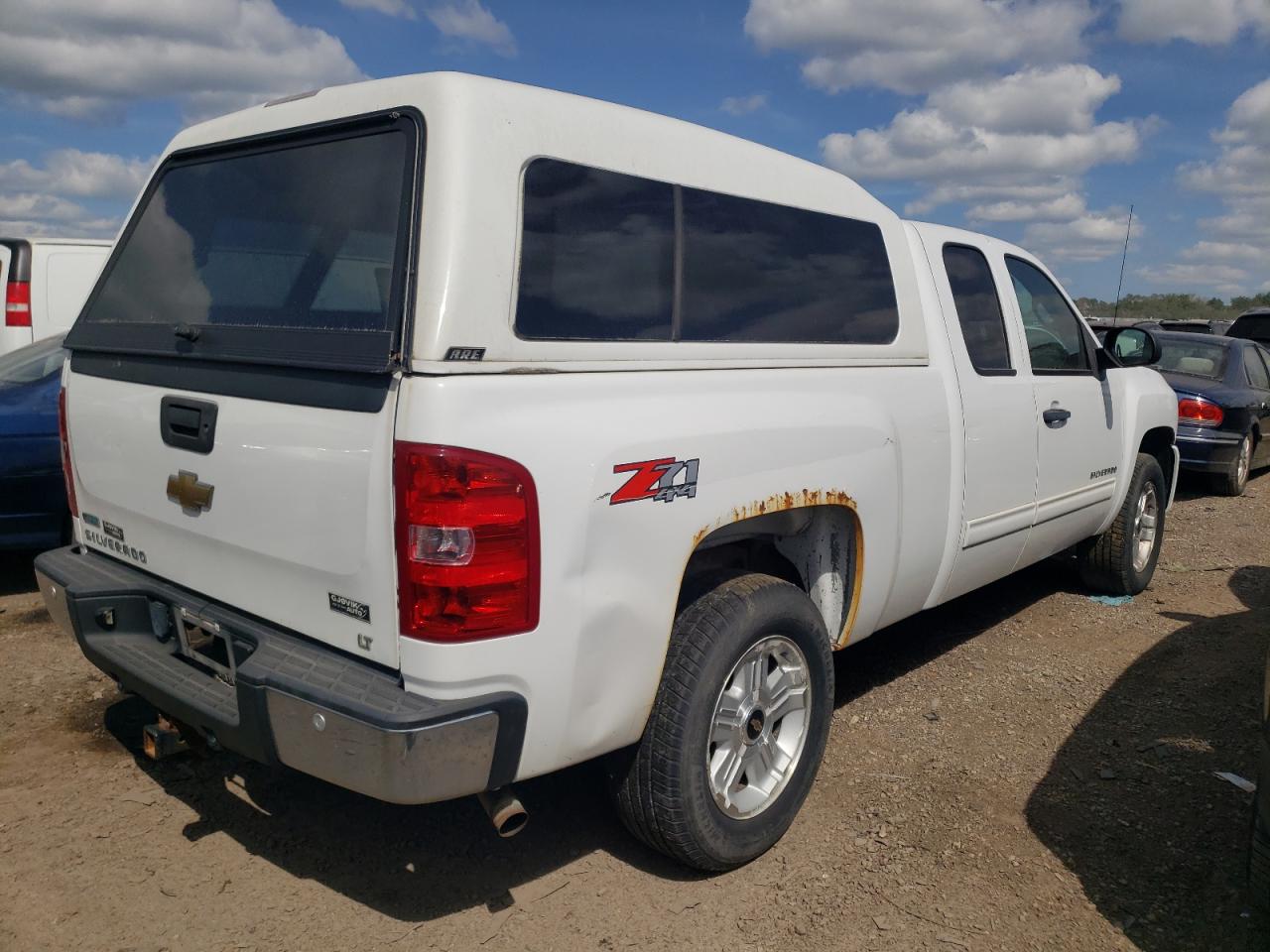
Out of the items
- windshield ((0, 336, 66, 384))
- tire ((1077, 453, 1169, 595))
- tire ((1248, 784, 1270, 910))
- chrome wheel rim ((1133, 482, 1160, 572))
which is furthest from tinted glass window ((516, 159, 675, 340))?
chrome wheel rim ((1133, 482, 1160, 572))

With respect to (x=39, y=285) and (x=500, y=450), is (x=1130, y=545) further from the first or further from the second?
(x=39, y=285)

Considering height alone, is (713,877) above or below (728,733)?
below

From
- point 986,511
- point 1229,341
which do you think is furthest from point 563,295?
point 1229,341

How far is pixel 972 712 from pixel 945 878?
53.1 inches

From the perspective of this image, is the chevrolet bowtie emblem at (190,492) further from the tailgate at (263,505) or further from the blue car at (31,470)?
the blue car at (31,470)

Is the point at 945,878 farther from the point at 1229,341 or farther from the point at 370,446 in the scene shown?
the point at 1229,341

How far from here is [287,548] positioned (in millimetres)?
2492

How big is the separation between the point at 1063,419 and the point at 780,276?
2.09 metres

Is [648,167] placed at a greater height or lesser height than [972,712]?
greater

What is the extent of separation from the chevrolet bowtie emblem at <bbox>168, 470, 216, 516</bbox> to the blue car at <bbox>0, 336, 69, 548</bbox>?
9.95 ft

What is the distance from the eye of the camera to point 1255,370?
10719 mm

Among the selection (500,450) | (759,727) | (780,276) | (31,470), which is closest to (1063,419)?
(780,276)

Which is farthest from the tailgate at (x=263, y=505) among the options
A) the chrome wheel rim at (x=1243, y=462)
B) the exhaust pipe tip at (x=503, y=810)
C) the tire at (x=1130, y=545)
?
the chrome wheel rim at (x=1243, y=462)

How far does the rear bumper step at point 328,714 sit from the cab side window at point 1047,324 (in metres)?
3.28
